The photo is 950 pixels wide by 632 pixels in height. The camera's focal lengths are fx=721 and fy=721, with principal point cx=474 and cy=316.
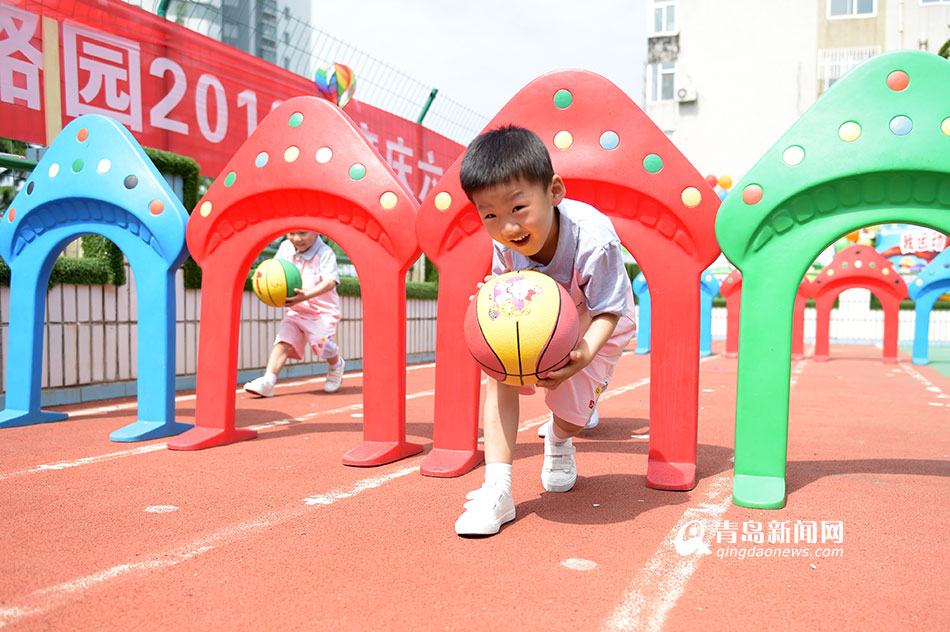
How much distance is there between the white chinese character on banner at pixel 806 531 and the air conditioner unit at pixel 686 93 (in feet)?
94.5

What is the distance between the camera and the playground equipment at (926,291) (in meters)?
13.4

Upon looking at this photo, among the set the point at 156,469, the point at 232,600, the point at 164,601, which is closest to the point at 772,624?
the point at 232,600

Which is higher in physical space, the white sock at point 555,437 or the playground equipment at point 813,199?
the playground equipment at point 813,199

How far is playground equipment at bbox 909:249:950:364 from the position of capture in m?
13.4

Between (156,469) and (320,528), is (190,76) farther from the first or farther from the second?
(320,528)

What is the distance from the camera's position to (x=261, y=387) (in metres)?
7.00

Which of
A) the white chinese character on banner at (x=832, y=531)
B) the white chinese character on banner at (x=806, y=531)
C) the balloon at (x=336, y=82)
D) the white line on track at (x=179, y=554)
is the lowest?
the white line on track at (x=179, y=554)

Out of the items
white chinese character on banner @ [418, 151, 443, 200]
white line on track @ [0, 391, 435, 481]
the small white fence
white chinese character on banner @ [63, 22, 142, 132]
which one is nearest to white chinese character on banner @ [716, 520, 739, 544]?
white line on track @ [0, 391, 435, 481]

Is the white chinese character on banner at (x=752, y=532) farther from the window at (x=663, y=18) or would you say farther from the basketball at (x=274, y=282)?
the window at (x=663, y=18)

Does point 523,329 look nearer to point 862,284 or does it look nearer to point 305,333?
point 305,333

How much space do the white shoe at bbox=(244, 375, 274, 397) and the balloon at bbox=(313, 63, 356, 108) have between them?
190 inches

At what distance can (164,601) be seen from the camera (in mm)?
2184

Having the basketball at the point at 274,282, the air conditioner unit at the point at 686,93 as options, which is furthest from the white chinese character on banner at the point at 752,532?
the air conditioner unit at the point at 686,93

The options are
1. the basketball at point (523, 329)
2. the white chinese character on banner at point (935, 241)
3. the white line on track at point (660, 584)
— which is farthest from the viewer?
the white chinese character on banner at point (935, 241)
